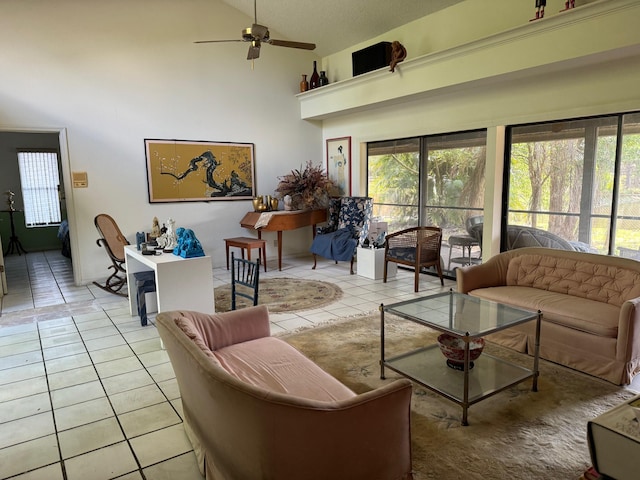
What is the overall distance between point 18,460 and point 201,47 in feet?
18.2

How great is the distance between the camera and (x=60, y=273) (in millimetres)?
6250

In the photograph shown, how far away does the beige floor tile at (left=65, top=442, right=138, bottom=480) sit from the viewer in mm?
1958

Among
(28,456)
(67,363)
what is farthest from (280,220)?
(28,456)

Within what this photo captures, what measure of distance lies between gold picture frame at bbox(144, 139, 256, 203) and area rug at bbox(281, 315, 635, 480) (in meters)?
3.72

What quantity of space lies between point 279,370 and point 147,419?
2.95 feet

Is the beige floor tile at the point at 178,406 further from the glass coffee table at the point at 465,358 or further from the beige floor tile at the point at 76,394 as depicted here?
the glass coffee table at the point at 465,358

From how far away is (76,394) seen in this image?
8.86 feet

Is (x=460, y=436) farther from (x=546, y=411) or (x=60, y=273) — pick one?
(x=60, y=273)

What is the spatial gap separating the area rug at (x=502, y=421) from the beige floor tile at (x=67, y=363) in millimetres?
1676

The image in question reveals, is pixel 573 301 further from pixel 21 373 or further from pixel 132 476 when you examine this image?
pixel 21 373

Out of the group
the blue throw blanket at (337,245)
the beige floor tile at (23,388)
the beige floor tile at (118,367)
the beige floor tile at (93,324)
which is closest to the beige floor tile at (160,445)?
the beige floor tile at (118,367)

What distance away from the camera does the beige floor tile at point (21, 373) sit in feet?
9.59

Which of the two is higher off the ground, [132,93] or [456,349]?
[132,93]

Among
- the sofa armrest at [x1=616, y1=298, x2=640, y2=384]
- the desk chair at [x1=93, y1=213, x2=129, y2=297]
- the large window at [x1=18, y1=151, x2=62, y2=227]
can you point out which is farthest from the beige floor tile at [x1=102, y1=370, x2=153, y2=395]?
the large window at [x1=18, y1=151, x2=62, y2=227]
